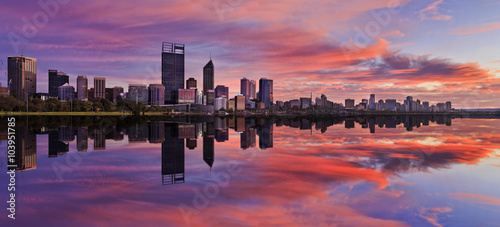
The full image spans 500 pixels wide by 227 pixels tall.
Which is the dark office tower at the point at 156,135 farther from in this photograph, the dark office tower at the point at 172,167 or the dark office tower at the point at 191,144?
the dark office tower at the point at 172,167

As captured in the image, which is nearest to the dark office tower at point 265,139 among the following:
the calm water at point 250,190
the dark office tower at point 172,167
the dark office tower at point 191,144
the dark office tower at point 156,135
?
the calm water at point 250,190

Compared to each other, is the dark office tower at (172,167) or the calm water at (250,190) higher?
the dark office tower at (172,167)

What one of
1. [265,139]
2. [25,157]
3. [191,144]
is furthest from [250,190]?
[265,139]

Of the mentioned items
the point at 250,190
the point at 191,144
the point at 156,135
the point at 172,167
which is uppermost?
the point at 156,135

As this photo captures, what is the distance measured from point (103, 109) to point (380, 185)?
203m

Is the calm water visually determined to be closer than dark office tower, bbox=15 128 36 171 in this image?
Yes

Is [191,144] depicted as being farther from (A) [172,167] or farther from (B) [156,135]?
(A) [172,167]

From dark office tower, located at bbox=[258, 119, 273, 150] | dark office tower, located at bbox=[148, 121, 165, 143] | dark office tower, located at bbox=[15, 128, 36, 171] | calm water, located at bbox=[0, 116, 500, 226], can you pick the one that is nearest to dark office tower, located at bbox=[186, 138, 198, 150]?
dark office tower, located at bbox=[148, 121, 165, 143]

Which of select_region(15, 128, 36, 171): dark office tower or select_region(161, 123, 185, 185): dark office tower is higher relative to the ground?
select_region(15, 128, 36, 171): dark office tower

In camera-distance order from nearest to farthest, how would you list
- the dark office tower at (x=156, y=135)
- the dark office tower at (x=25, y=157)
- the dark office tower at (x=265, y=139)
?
the dark office tower at (x=25, y=157)
the dark office tower at (x=265, y=139)
the dark office tower at (x=156, y=135)

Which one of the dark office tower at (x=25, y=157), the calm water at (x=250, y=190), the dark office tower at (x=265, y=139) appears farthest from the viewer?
the dark office tower at (x=265, y=139)

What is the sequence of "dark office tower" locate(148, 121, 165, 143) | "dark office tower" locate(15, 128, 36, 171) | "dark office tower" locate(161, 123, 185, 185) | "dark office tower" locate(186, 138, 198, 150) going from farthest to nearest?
1. "dark office tower" locate(148, 121, 165, 143)
2. "dark office tower" locate(186, 138, 198, 150)
3. "dark office tower" locate(15, 128, 36, 171)
4. "dark office tower" locate(161, 123, 185, 185)

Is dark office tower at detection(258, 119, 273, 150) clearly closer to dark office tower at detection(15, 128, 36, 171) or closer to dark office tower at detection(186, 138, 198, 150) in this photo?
dark office tower at detection(186, 138, 198, 150)

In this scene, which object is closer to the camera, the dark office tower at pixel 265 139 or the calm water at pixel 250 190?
the calm water at pixel 250 190
